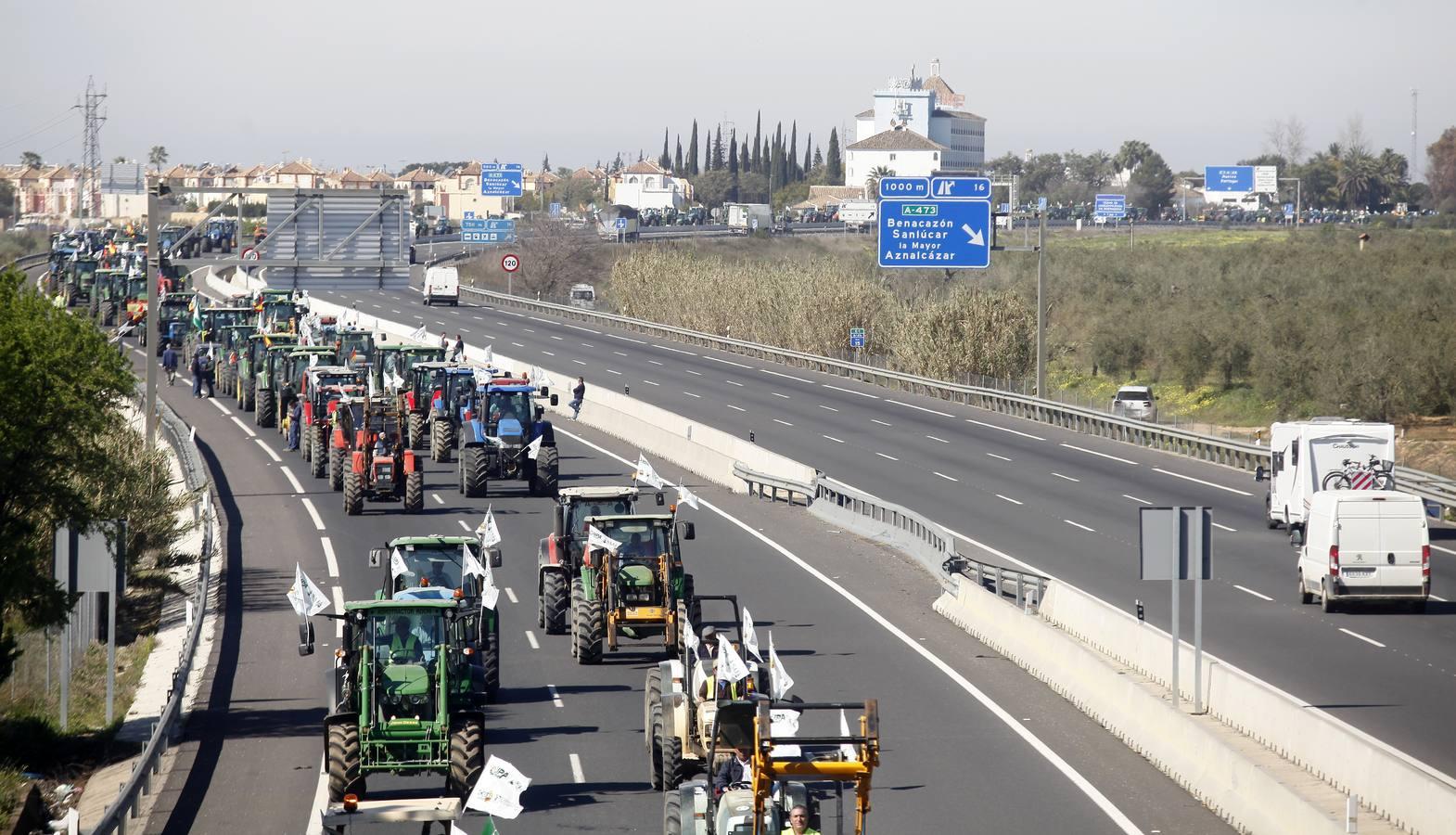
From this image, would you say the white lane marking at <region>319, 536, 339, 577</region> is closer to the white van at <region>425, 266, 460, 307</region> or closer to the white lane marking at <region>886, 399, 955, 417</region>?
the white lane marking at <region>886, 399, 955, 417</region>

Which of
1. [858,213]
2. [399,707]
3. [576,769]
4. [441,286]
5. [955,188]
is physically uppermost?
[858,213]

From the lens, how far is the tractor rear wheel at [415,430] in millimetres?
46125

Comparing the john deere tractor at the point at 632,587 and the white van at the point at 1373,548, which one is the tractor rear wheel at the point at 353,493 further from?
the white van at the point at 1373,548

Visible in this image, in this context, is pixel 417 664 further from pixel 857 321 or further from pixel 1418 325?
pixel 857 321

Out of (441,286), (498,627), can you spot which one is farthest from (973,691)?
(441,286)

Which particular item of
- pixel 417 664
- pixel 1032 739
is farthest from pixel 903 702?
pixel 417 664

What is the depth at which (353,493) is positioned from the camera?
120 ft

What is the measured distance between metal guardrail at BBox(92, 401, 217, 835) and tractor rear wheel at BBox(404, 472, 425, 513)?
13.1 ft

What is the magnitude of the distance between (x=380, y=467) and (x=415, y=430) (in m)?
9.73

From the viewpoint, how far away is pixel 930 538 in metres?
32.5

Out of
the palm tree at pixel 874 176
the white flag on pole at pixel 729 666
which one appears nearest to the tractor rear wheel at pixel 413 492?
the white flag on pole at pixel 729 666

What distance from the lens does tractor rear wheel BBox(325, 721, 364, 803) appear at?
1611 cm

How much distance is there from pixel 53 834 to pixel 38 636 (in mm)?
19300

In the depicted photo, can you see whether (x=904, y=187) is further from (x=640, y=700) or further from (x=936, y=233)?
(x=640, y=700)
